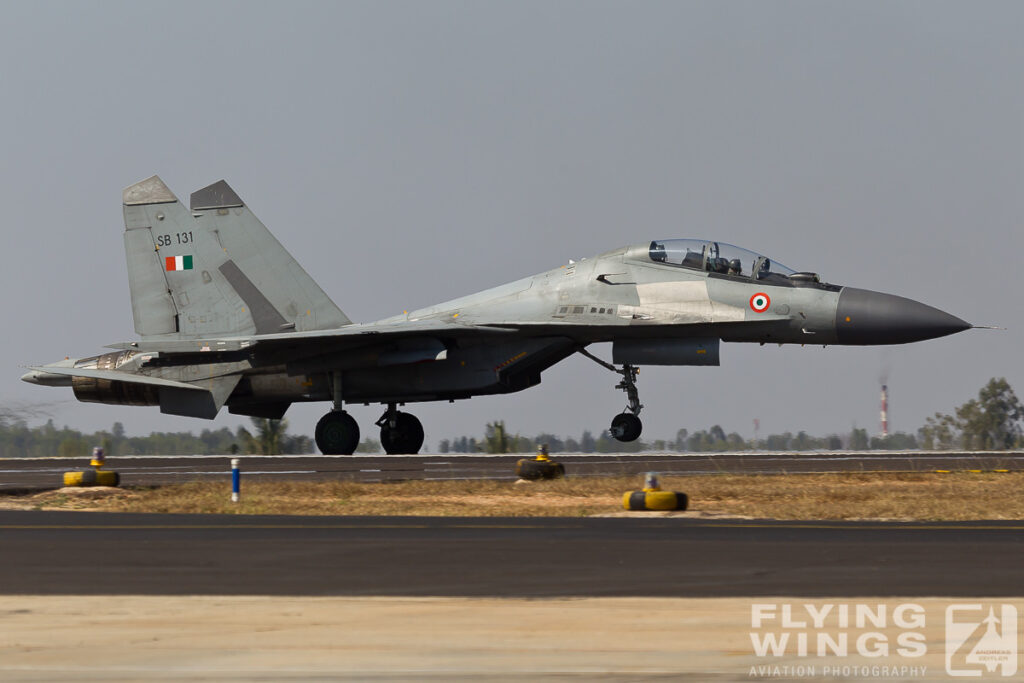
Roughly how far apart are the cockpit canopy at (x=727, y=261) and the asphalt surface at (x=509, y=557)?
10925mm

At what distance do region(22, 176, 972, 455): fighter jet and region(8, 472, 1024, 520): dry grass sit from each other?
511cm

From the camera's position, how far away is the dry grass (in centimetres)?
1436

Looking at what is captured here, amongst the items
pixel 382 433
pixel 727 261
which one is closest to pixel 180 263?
pixel 382 433

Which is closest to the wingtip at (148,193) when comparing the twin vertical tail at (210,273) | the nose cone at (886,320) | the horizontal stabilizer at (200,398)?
the twin vertical tail at (210,273)

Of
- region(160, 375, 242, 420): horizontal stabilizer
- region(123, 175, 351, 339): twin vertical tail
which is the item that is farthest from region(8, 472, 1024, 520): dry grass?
region(123, 175, 351, 339): twin vertical tail

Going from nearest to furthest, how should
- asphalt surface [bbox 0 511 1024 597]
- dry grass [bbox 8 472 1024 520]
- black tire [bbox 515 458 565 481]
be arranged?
asphalt surface [bbox 0 511 1024 597] → dry grass [bbox 8 472 1024 520] → black tire [bbox 515 458 565 481]

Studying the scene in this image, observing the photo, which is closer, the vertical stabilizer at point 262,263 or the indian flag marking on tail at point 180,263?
the vertical stabilizer at point 262,263

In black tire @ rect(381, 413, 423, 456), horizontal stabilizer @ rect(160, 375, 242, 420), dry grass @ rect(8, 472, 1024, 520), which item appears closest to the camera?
dry grass @ rect(8, 472, 1024, 520)

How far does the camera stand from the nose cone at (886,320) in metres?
23.0

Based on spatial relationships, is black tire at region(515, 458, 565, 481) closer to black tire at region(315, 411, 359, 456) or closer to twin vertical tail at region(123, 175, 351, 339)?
black tire at region(315, 411, 359, 456)

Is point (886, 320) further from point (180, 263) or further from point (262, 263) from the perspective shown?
point (180, 263)

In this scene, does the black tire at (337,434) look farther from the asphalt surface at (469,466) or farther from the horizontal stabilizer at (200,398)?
the horizontal stabilizer at (200,398)

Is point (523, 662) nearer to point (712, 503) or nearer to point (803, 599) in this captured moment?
point (803, 599)

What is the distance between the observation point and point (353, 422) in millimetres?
24984
